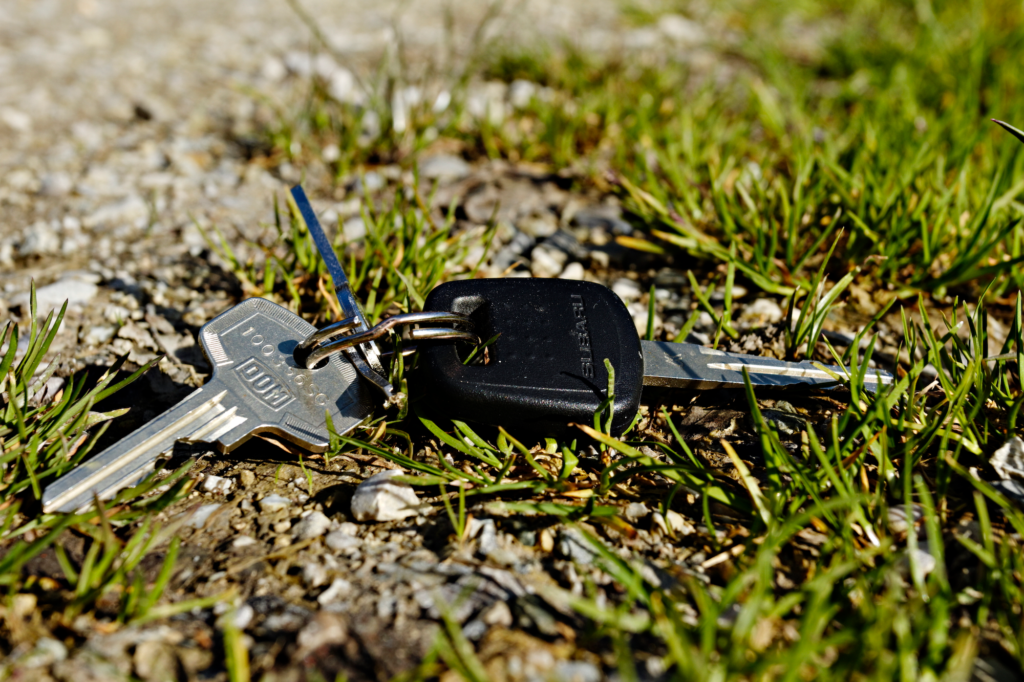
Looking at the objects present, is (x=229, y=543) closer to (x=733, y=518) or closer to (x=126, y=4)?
(x=733, y=518)

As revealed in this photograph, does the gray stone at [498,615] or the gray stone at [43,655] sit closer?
the gray stone at [43,655]

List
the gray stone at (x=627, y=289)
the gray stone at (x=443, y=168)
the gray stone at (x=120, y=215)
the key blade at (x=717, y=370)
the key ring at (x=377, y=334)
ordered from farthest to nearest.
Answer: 1. the gray stone at (x=443, y=168)
2. the gray stone at (x=120, y=215)
3. the gray stone at (x=627, y=289)
4. the key blade at (x=717, y=370)
5. the key ring at (x=377, y=334)

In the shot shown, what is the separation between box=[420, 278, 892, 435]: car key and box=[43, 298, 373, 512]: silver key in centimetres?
26

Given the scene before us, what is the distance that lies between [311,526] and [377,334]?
0.45 meters

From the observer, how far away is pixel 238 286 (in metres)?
2.38

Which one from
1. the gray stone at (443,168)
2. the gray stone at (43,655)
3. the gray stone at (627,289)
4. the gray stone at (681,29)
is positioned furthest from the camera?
the gray stone at (681,29)

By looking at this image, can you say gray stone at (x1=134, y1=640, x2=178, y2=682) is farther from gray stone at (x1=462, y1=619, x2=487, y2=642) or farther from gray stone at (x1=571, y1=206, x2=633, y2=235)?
gray stone at (x1=571, y1=206, x2=633, y2=235)

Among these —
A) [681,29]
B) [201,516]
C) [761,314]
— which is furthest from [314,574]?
[681,29]

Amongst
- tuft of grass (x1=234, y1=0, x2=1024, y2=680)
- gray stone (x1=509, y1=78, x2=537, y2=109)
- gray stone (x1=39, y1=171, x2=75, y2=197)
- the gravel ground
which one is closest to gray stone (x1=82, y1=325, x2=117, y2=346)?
the gravel ground

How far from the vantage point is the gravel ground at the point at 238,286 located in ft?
4.30

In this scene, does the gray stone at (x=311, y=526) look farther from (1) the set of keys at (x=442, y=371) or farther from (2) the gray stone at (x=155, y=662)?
(2) the gray stone at (x=155, y=662)

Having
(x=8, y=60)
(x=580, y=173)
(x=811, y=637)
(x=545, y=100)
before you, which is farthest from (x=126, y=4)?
(x=811, y=637)

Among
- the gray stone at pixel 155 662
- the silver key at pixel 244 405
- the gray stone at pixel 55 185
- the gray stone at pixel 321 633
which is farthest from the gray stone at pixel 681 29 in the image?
the gray stone at pixel 155 662

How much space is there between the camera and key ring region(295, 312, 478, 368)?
1.68 meters
